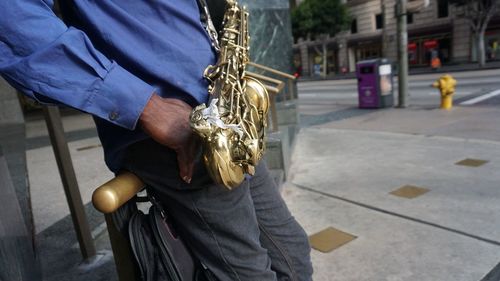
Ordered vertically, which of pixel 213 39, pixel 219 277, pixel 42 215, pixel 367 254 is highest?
pixel 213 39

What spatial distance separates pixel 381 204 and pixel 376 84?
758 centimetres

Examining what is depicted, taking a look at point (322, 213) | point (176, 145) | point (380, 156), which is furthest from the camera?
point (380, 156)

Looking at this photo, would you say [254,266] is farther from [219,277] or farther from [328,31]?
[328,31]

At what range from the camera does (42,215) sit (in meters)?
3.48

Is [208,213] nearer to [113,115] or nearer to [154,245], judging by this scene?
[154,245]

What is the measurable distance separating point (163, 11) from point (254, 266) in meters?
0.84

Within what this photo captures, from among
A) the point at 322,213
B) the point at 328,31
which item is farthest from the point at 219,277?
the point at 328,31

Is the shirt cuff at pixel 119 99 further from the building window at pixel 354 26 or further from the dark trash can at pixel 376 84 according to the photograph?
the building window at pixel 354 26

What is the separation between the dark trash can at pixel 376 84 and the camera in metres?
10.5

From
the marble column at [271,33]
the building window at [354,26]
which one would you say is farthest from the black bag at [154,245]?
the building window at [354,26]

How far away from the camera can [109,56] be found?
3.85 ft

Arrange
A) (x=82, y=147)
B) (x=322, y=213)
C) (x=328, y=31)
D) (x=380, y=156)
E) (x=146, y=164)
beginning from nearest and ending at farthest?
(x=146, y=164), (x=322, y=213), (x=380, y=156), (x=82, y=147), (x=328, y=31)

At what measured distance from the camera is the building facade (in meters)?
27.2

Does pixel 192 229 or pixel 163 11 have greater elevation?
pixel 163 11
